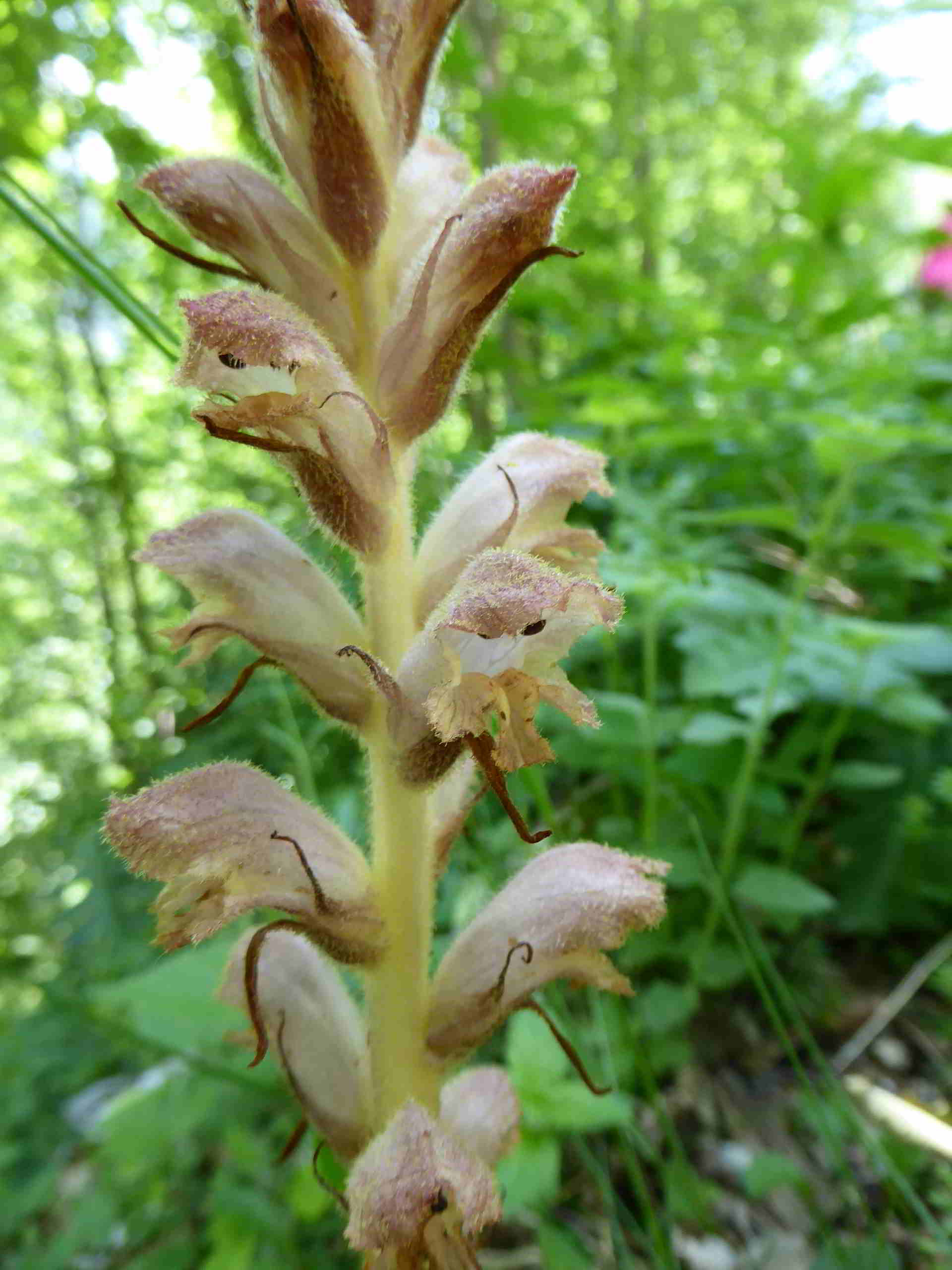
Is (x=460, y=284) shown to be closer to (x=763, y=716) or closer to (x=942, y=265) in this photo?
(x=763, y=716)

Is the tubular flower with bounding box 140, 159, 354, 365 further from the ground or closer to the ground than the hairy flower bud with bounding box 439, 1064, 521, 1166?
further from the ground

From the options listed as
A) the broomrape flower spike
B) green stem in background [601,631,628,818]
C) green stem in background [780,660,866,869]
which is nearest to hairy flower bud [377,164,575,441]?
the broomrape flower spike

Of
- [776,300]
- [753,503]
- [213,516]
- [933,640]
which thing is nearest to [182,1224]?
[213,516]

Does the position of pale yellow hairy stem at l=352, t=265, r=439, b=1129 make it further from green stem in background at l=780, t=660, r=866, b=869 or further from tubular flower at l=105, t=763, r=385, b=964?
green stem in background at l=780, t=660, r=866, b=869

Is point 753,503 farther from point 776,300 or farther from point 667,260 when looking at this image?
point 667,260

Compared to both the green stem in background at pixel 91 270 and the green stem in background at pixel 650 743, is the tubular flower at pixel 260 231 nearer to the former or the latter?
the green stem in background at pixel 91 270

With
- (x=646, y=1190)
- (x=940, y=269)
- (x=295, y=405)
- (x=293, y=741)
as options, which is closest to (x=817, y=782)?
(x=646, y=1190)
